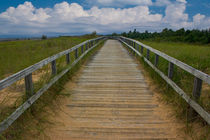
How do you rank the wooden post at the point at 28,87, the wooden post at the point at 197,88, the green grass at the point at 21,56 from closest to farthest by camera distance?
the wooden post at the point at 197,88 → the wooden post at the point at 28,87 → the green grass at the point at 21,56

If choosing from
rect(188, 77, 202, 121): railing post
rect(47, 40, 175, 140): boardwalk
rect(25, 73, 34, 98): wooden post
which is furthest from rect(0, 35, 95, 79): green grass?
rect(188, 77, 202, 121): railing post

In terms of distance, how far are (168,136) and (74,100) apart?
2383 mm

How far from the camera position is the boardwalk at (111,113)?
3.29 meters

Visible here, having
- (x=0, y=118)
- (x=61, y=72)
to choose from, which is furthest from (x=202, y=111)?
(x=61, y=72)

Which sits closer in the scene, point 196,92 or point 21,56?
point 196,92

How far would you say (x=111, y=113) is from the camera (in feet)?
13.3

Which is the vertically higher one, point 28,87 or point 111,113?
point 28,87

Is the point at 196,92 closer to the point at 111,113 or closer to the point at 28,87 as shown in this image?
the point at 111,113

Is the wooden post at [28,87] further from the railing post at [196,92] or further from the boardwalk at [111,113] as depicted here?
the railing post at [196,92]

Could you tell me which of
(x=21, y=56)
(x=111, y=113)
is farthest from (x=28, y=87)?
(x=21, y=56)

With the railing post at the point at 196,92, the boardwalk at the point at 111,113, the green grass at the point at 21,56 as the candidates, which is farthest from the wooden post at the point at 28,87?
the green grass at the point at 21,56

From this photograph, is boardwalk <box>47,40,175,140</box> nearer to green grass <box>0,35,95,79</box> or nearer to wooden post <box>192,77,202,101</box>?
wooden post <box>192,77,202,101</box>

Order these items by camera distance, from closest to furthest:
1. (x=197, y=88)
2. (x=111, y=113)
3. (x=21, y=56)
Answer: (x=197, y=88) < (x=111, y=113) < (x=21, y=56)

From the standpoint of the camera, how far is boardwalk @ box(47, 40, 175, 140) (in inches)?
129
